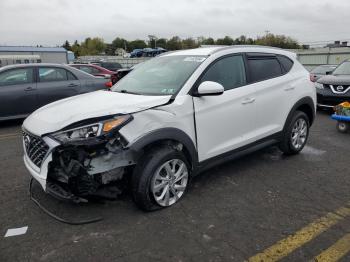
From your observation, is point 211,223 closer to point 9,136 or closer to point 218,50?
point 218,50

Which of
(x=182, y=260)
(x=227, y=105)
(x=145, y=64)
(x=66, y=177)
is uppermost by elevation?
(x=145, y=64)

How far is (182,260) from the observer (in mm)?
2744

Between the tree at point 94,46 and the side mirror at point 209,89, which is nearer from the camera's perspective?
the side mirror at point 209,89

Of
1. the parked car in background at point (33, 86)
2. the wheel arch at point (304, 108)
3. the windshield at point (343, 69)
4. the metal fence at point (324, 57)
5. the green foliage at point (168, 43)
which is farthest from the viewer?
the green foliage at point (168, 43)

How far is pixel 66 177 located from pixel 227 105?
2.04m

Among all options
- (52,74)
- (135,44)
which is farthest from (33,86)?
(135,44)

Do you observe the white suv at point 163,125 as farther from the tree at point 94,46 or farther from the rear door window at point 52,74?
the tree at point 94,46

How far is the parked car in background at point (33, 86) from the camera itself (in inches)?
301

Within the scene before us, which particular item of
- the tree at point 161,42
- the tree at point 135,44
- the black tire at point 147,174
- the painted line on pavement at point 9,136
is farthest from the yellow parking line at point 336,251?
the tree at point 135,44

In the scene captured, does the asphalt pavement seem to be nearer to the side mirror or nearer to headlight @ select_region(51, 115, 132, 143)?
headlight @ select_region(51, 115, 132, 143)

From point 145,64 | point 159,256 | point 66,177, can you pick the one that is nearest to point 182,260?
point 159,256

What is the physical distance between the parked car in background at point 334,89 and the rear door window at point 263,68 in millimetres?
4371

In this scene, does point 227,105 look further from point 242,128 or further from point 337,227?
point 337,227

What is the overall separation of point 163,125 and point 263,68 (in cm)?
206
